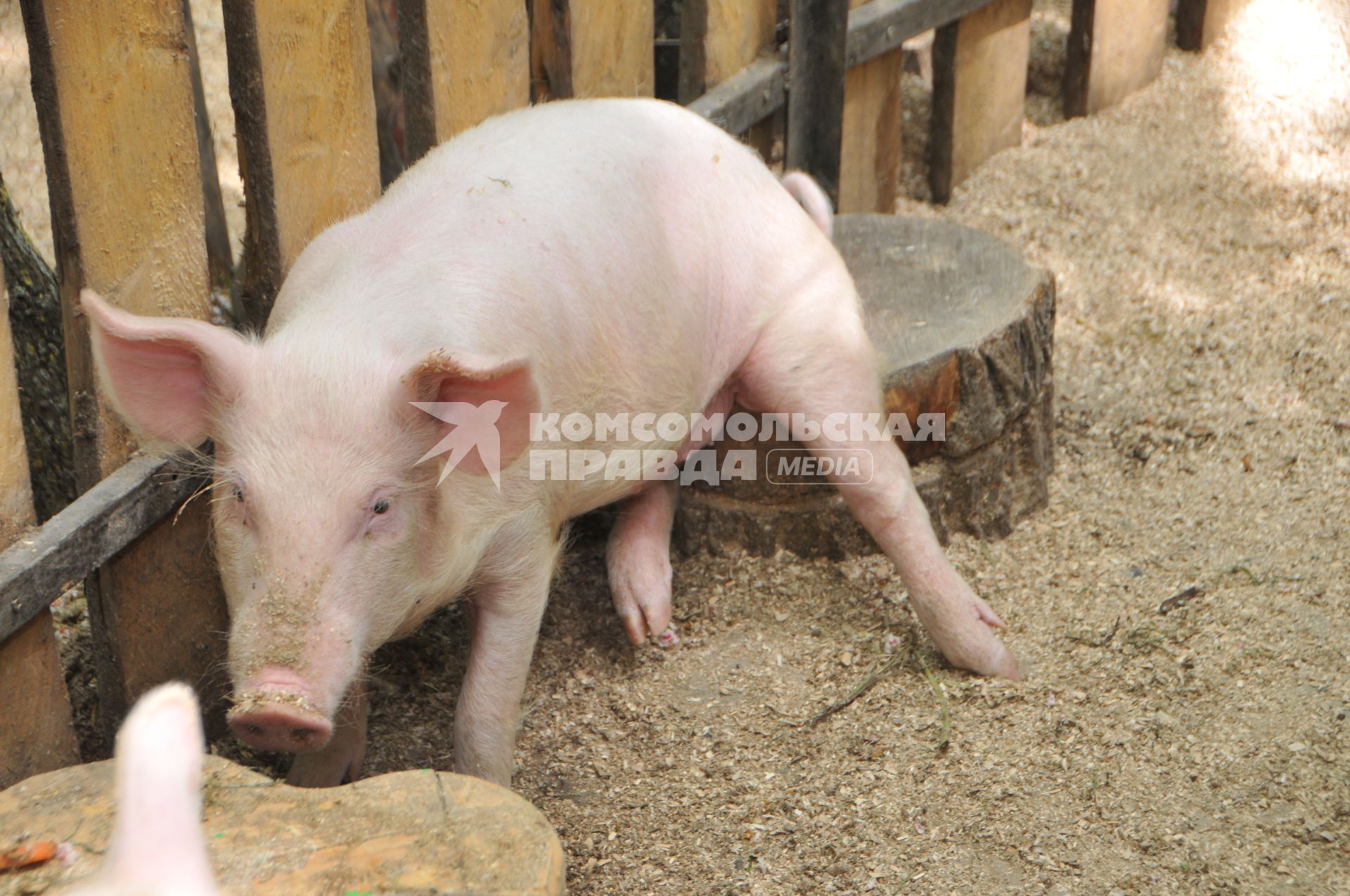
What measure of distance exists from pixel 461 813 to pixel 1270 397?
110 inches

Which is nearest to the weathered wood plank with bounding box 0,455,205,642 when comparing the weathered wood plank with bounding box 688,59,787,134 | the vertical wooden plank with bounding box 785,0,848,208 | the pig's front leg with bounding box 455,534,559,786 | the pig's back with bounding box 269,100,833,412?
the pig's back with bounding box 269,100,833,412

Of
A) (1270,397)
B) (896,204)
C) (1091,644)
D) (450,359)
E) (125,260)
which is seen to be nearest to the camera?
(450,359)

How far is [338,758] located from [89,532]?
0.68 metres

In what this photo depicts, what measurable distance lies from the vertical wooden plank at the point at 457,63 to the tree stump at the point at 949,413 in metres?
0.93

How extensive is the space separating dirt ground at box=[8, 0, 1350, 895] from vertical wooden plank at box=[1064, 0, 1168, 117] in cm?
92

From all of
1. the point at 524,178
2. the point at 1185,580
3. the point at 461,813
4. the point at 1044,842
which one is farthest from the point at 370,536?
the point at 1185,580

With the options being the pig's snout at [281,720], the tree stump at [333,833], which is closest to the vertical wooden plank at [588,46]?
the pig's snout at [281,720]

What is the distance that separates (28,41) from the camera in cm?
206

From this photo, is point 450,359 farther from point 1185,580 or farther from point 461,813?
point 1185,580

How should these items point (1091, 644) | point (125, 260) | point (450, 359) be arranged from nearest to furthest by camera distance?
point (450, 359)
point (125, 260)
point (1091, 644)

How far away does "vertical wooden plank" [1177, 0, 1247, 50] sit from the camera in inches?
212

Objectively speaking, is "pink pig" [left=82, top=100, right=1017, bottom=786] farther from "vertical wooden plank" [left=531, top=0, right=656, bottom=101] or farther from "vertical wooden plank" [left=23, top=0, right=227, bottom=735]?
"vertical wooden plank" [left=531, top=0, right=656, bottom=101]

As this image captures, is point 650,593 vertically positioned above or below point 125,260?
below

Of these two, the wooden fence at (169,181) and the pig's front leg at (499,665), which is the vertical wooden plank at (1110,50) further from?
the pig's front leg at (499,665)
